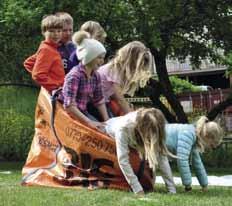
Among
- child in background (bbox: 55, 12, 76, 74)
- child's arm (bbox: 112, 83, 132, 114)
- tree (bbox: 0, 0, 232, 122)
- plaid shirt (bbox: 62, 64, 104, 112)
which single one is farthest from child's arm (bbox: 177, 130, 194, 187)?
tree (bbox: 0, 0, 232, 122)

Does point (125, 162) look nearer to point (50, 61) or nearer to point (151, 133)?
point (151, 133)

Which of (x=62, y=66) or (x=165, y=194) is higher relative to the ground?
(x=62, y=66)

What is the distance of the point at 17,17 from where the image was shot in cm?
1295

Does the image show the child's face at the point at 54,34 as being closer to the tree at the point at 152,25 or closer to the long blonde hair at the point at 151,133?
the long blonde hair at the point at 151,133

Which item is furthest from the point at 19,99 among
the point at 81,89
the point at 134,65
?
the point at 134,65

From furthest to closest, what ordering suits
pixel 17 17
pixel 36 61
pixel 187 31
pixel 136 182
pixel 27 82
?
pixel 27 82
pixel 187 31
pixel 17 17
pixel 36 61
pixel 136 182

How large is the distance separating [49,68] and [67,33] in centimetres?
50

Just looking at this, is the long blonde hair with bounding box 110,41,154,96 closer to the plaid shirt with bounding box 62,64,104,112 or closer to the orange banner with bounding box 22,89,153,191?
the plaid shirt with bounding box 62,64,104,112

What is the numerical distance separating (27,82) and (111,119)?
467 inches

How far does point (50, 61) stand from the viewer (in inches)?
289

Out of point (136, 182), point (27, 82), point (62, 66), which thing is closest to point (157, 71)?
point (27, 82)

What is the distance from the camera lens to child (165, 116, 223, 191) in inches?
275

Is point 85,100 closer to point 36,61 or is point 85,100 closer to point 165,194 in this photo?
point 36,61

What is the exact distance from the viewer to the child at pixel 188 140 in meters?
6.98
